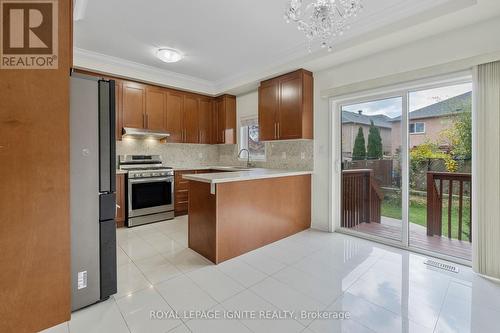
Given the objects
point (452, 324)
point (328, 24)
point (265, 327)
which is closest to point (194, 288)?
point (265, 327)

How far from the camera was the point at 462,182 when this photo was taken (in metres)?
2.63

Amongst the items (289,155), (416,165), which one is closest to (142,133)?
(289,155)

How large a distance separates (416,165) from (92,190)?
340cm

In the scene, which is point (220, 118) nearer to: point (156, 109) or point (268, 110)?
point (156, 109)

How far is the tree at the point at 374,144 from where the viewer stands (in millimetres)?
3109

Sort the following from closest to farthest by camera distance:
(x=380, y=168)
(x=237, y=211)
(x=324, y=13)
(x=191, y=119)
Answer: (x=324, y=13), (x=237, y=211), (x=380, y=168), (x=191, y=119)

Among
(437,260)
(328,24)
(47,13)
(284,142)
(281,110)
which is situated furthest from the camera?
(284,142)

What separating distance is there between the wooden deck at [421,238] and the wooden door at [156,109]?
3797mm

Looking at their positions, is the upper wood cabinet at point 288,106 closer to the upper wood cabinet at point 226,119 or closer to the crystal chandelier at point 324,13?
the upper wood cabinet at point 226,119

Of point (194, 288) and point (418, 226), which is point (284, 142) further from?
point (194, 288)

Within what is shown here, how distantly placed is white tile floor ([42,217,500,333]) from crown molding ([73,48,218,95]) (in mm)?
2706

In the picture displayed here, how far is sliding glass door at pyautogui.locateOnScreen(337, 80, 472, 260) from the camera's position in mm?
2576

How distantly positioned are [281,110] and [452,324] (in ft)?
9.91

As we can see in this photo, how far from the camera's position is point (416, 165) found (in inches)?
111
